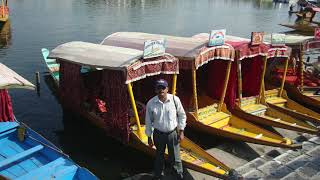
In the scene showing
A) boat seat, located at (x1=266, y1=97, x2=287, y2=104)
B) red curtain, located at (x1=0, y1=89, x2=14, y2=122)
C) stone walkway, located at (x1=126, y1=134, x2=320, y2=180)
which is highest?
red curtain, located at (x1=0, y1=89, x2=14, y2=122)

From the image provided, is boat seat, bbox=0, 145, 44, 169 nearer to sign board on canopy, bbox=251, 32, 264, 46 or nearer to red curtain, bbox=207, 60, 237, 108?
red curtain, bbox=207, 60, 237, 108

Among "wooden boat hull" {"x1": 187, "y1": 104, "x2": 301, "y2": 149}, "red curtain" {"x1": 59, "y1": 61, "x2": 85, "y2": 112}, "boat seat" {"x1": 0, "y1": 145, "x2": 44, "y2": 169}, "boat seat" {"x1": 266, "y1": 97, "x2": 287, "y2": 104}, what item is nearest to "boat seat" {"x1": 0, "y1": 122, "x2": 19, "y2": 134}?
"boat seat" {"x1": 0, "y1": 145, "x2": 44, "y2": 169}

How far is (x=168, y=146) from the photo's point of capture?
8.55 m

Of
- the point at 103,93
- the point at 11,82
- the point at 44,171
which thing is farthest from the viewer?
the point at 103,93

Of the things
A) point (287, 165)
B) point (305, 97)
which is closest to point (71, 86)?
point (287, 165)

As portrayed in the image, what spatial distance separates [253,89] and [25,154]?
30.5ft

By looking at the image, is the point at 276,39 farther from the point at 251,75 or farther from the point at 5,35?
the point at 5,35

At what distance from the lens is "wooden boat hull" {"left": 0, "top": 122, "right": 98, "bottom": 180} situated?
7902mm

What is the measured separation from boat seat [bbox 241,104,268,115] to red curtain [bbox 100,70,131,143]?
4940 millimetres

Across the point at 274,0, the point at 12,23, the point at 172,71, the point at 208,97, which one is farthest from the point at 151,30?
the point at 274,0

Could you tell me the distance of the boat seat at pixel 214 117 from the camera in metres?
12.2

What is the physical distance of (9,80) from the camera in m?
8.45

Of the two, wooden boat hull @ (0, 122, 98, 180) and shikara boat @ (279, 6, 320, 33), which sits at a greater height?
shikara boat @ (279, 6, 320, 33)

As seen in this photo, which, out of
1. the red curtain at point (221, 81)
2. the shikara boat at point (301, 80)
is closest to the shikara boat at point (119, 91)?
the red curtain at point (221, 81)
